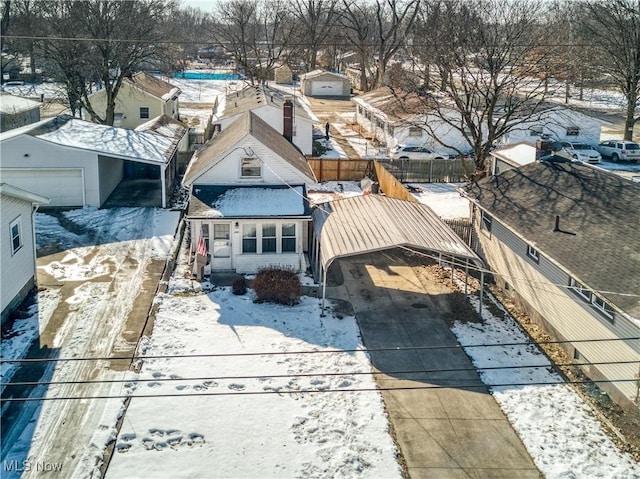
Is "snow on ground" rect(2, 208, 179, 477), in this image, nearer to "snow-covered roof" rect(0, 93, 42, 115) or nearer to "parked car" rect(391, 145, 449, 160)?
"parked car" rect(391, 145, 449, 160)

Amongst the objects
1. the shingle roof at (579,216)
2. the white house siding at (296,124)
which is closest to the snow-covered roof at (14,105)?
the white house siding at (296,124)

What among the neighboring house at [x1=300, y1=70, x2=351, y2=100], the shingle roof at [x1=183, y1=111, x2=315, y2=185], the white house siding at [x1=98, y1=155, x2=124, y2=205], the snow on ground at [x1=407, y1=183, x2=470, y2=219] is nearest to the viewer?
the shingle roof at [x1=183, y1=111, x2=315, y2=185]

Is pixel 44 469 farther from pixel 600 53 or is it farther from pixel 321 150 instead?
pixel 600 53

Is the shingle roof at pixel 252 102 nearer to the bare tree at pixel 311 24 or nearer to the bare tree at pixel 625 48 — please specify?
the bare tree at pixel 625 48

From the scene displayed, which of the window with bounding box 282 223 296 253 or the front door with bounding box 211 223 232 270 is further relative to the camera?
the window with bounding box 282 223 296 253

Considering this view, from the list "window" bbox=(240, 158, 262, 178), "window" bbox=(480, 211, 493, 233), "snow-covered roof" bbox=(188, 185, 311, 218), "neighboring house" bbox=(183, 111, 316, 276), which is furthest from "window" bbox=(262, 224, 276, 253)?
"window" bbox=(480, 211, 493, 233)

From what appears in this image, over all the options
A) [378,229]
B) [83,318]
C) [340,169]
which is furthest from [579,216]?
[340,169]

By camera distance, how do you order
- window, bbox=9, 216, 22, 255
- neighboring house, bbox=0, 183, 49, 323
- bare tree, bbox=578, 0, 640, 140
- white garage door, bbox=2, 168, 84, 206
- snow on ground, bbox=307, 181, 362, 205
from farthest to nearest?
bare tree, bbox=578, 0, 640, 140 < snow on ground, bbox=307, 181, 362, 205 < white garage door, bbox=2, 168, 84, 206 < window, bbox=9, 216, 22, 255 < neighboring house, bbox=0, 183, 49, 323

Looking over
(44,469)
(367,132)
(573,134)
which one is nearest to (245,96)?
(367,132)

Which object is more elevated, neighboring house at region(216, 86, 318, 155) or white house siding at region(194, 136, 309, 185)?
neighboring house at region(216, 86, 318, 155)
